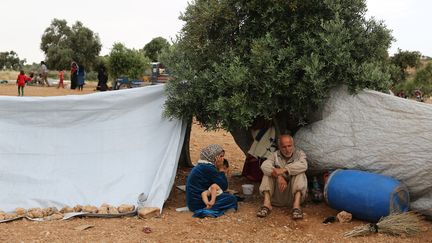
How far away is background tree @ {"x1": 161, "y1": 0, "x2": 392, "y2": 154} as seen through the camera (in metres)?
4.86

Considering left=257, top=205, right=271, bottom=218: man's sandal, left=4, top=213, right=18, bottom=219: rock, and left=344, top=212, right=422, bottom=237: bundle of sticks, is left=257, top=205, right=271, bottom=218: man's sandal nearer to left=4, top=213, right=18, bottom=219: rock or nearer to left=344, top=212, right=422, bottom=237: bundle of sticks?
left=344, top=212, right=422, bottom=237: bundle of sticks

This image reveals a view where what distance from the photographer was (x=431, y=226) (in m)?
4.47

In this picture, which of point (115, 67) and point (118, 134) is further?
point (115, 67)

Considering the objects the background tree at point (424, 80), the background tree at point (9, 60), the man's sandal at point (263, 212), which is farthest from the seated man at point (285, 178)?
the background tree at point (9, 60)

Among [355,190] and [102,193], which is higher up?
[355,190]

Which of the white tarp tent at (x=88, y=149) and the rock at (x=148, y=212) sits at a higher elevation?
the white tarp tent at (x=88, y=149)

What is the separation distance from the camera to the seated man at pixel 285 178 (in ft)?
15.8

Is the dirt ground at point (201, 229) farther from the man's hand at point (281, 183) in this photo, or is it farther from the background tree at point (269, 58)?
the background tree at point (269, 58)

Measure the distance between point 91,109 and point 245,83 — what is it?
190 centimetres

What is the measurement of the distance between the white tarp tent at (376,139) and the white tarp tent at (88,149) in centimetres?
165

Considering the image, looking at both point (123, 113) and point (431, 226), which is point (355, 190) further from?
point (123, 113)

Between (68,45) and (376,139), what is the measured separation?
4388 cm

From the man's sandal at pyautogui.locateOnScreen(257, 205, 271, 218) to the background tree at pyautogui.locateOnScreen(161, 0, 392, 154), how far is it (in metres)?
0.86

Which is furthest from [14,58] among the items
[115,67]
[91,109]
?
[91,109]
